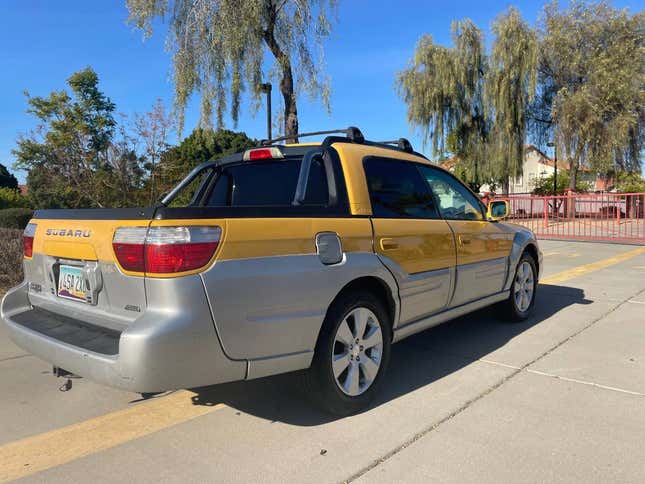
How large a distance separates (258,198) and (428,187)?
4.61 feet

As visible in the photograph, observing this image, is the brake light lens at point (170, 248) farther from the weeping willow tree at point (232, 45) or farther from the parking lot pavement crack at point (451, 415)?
the weeping willow tree at point (232, 45)

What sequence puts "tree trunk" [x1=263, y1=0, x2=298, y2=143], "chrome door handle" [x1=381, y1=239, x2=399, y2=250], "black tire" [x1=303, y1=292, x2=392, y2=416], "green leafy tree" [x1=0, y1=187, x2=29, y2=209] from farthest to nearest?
1. "green leafy tree" [x1=0, y1=187, x2=29, y2=209]
2. "tree trunk" [x1=263, y1=0, x2=298, y2=143]
3. "chrome door handle" [x1=381, y1=239, x2=399, y2=250]
4. "black tire" [x1=303, y1=292, x2=392, y2=416]

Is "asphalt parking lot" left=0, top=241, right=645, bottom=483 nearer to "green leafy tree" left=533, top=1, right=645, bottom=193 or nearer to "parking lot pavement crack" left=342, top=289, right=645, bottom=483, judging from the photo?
"parking lot pavement crack" left=342, top=289, right=645, bottom=483

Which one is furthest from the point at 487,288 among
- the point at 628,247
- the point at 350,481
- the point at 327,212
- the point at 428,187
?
the point at 628,247

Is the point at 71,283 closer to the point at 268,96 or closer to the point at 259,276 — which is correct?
the point at 259,276

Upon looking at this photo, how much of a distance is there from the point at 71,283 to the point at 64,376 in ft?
2.06

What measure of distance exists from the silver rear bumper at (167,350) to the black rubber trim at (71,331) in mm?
43

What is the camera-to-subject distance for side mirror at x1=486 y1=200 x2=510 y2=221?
488cm

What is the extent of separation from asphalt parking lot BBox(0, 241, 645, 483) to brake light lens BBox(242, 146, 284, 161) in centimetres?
152

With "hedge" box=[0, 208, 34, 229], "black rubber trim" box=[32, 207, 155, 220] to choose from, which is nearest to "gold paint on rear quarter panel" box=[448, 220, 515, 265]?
"black rubber trim" box=[32, 207, 155, 220]

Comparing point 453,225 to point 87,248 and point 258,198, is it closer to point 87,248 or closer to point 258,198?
point 258,198

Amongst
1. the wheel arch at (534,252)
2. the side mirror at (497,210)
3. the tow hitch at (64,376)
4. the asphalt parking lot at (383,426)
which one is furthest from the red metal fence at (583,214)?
the tow hitch at (64,376)

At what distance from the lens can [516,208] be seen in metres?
20.0

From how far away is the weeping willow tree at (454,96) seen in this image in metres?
25.9
